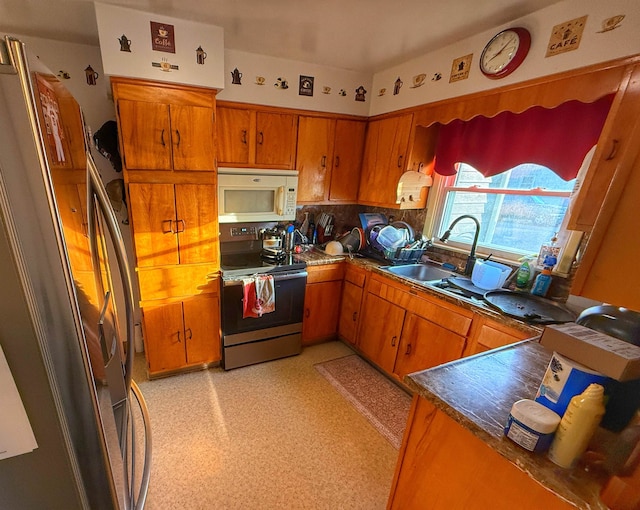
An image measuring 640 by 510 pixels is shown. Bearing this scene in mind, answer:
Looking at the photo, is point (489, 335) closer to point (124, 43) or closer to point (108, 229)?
point (108, 229)

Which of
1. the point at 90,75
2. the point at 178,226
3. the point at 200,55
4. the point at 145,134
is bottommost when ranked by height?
the point at 178,226

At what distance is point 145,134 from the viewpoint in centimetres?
183

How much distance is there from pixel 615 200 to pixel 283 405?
212 cm

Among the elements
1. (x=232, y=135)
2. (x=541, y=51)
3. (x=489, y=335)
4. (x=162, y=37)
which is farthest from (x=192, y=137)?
(x=489, y=335)

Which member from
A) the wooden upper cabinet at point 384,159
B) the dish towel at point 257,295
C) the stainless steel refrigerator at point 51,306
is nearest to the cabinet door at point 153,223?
the dish towel at point 257,295

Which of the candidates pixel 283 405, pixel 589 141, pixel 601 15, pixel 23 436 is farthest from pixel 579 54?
pixel 283 405

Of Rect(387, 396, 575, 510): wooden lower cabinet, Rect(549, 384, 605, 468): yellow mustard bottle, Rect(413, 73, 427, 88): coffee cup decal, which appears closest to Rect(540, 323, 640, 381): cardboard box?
Rect(549, 384, 605, 468): yellow mustard bottle

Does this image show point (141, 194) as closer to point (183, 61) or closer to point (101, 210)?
point (183, 61)

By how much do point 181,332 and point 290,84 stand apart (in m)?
2.15

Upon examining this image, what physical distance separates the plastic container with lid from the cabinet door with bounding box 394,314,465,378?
1.16 m

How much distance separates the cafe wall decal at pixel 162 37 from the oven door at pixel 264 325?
4.90 ft

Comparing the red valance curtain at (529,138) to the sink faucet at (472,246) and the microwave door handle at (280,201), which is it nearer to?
the sink faucet at (472,246)

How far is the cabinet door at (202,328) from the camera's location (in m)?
2.24

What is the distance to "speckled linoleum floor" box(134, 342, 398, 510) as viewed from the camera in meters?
1.52
